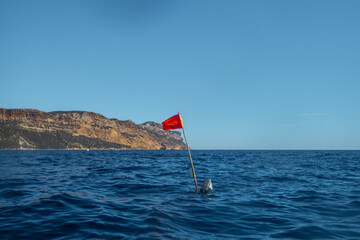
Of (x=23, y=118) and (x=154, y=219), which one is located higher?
(x=23, y=118)

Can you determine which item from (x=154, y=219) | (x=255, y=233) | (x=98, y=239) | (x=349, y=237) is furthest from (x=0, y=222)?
(x=349, y=237)

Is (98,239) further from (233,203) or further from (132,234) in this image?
(233,203)

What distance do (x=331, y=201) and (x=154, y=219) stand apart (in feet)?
26.6

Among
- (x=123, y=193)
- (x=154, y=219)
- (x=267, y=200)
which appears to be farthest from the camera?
(x=123, y=193)

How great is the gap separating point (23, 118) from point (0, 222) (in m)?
200

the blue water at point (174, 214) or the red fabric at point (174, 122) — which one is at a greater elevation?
the red fabric at point (174, 122)

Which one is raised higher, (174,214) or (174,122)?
(174,122)

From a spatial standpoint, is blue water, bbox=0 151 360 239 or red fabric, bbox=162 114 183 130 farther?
red fabric, bbox=162 114 183 130

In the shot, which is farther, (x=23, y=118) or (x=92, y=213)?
(x=23, y=118)

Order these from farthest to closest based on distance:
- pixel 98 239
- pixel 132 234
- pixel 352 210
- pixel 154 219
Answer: pixel 352 210 → pixel 154 219 → pixel 132 234 → pixel 98 239

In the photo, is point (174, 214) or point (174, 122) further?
point (174, 122)

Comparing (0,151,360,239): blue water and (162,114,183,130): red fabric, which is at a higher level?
(162,114,183,130): red fabric

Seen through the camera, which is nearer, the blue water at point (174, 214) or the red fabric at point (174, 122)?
the blue water at point (174, 214)

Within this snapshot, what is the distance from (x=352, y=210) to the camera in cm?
827
